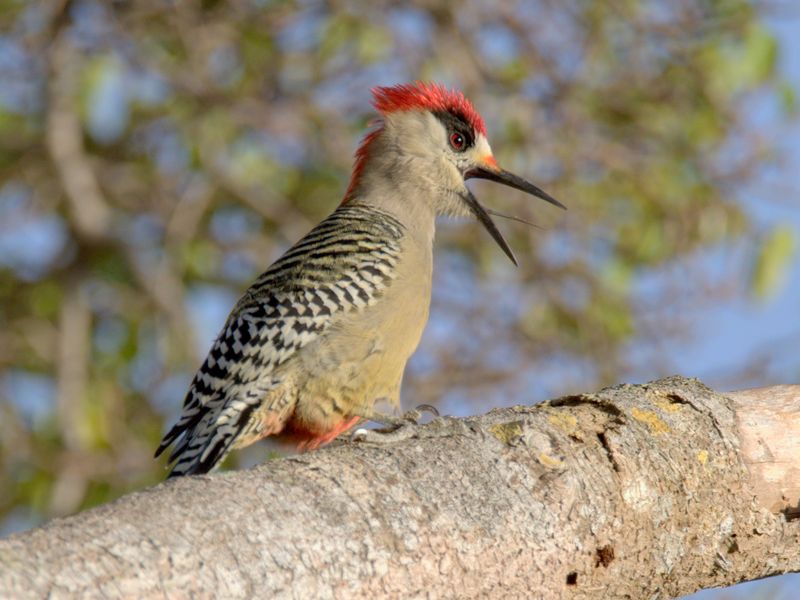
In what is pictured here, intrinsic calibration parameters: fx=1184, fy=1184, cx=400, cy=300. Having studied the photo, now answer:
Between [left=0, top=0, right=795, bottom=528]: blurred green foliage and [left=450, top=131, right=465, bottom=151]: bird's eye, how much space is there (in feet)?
6.36

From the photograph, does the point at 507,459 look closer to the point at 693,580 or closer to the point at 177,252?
the point at 693,580

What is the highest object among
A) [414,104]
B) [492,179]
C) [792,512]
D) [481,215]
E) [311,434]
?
[414,104]

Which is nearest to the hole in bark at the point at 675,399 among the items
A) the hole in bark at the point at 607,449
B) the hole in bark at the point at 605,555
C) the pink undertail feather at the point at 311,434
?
the hole in bark at the point at 607,449

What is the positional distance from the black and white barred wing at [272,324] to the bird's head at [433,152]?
47cm

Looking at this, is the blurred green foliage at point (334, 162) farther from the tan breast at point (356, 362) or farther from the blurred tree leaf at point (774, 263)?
the tan breast at point (356, 362)

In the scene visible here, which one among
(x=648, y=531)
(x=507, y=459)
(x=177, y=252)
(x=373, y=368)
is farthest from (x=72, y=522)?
(x=177, y=252)

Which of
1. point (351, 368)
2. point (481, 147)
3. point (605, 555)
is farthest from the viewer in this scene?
point (481, 147)

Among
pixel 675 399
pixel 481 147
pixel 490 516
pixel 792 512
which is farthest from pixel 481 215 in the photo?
pixel 490 516

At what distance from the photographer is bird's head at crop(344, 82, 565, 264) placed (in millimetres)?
6145

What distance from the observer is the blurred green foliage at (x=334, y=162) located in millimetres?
8234

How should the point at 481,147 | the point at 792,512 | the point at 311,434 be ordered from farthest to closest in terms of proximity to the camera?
the point at 481,147, the point at 311,434, the point at 792,512

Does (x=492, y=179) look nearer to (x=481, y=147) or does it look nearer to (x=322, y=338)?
(x=481, y=147)

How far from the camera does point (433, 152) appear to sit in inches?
244

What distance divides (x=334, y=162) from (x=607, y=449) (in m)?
5.26
